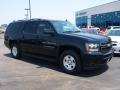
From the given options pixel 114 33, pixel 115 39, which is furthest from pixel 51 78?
pixel 114 33

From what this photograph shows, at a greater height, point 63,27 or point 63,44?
point 63,27

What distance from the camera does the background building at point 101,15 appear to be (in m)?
58.4

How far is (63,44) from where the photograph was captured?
8.95 meters

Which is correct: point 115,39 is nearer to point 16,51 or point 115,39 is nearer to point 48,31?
point 48,31

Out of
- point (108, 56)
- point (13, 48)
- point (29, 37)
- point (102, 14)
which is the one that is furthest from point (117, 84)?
point (102, 14)

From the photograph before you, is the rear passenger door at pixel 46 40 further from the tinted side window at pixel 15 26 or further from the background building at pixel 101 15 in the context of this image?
the background building at pixel 101 15

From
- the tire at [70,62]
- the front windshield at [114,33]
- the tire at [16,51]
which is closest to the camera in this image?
the tire at [70,62]

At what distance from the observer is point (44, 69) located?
31.2 ft

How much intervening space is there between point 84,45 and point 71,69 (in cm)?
101

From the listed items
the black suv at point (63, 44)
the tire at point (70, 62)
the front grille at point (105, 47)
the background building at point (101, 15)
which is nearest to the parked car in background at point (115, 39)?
the black suv at point (63, 44)

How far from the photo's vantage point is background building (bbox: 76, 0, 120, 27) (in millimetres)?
58438

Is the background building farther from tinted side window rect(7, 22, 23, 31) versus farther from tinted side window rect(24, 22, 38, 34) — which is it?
tinted side window rect(24, 22, 38, 34)

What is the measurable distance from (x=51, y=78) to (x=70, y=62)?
1054 mm

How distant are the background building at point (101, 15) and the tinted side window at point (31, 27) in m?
46.8
